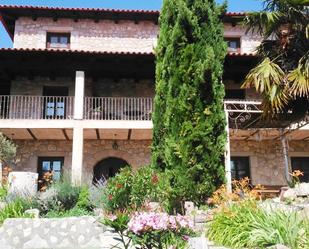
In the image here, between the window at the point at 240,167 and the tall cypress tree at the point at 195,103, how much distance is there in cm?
615

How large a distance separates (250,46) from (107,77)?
607 cm

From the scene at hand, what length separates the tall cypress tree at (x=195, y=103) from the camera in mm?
8188

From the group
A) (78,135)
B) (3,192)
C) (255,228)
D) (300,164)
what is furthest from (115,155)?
(255,228)

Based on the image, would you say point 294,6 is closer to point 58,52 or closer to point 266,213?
point 266,213

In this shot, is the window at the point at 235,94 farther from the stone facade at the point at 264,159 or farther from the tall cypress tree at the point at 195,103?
the tall cypress tree at the point at 195,103

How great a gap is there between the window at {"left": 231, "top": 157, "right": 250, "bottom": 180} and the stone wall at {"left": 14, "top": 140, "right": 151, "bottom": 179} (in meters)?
3.16

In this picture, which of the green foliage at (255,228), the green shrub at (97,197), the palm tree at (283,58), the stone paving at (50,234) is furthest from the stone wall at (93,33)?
the green foliage at (255,228)

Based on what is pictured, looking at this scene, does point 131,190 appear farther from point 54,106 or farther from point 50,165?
point 54,106

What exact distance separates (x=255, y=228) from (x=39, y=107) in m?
10.3

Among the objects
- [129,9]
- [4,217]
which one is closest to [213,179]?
[4,217]

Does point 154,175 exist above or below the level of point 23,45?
below

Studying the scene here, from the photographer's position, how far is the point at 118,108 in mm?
14234

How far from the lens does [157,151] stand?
10.3 m

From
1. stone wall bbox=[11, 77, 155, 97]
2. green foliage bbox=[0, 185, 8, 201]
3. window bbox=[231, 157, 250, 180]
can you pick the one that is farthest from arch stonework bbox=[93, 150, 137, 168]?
green foliage bbox=[0, 185, 8, 201]
